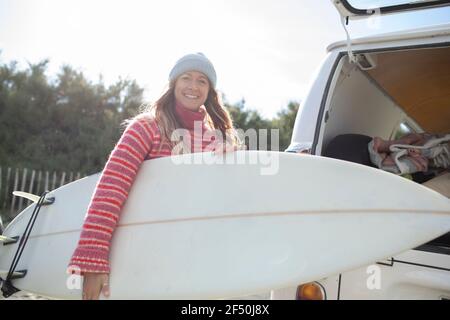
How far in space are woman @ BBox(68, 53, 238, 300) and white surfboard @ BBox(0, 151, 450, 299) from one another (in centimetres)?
14

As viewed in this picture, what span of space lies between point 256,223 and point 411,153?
53.9 inches

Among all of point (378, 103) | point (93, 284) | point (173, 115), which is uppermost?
point (378, 103)

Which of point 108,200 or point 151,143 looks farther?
point 151,143

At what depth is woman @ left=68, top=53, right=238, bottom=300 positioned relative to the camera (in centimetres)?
154

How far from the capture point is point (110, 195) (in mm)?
1593

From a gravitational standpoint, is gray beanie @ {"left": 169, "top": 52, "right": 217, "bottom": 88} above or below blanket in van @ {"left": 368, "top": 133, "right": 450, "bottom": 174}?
above

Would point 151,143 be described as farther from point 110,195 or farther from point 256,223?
point 256,223

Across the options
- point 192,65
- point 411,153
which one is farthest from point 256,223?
point 411,153

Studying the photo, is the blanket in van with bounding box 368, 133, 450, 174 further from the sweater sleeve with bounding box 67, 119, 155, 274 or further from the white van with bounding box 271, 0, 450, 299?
the sweater sleeve with bounding box 67, 119, 155, 274

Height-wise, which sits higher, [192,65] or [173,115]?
[192,65]

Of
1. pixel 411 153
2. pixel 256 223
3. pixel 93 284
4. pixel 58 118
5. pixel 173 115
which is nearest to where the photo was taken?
pixel 93 284

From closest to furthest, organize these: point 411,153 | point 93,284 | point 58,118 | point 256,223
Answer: point 93,284
point 256,223
point 411,153
point 58,118

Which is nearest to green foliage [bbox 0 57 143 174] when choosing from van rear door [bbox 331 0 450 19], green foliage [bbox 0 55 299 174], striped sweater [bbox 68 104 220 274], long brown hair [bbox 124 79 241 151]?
green foliage [bbox 0 55 299 174]
